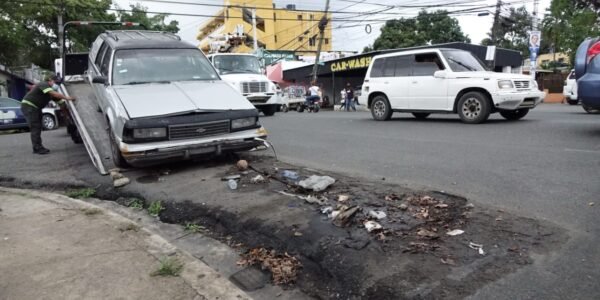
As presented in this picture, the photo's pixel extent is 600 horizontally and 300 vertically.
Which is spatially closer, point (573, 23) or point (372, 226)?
point (372, 226)

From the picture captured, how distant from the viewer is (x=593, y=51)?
25.5 ft

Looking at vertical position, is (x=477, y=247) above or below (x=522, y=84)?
below

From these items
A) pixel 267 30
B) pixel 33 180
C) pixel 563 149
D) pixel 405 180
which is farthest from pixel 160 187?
pixel 267 30

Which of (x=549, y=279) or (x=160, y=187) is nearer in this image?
(x=549, y=279)

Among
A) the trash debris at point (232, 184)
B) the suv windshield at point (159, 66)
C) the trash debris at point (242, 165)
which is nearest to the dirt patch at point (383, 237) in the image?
the trash debris at point (232, 184)

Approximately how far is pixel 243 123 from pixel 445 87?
6.43 m

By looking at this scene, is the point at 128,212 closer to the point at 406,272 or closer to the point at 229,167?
the point at 229,167

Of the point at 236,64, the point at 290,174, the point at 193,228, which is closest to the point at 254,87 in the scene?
the point at 236,64

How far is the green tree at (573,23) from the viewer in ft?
97.7

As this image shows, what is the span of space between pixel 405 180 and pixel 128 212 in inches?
128

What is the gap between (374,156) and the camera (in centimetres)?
711

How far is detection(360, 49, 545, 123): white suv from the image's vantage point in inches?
404

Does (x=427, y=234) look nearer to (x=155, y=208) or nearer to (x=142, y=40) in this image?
(x=155, y=208)

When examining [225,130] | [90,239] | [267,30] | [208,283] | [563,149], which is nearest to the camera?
[208,283]
